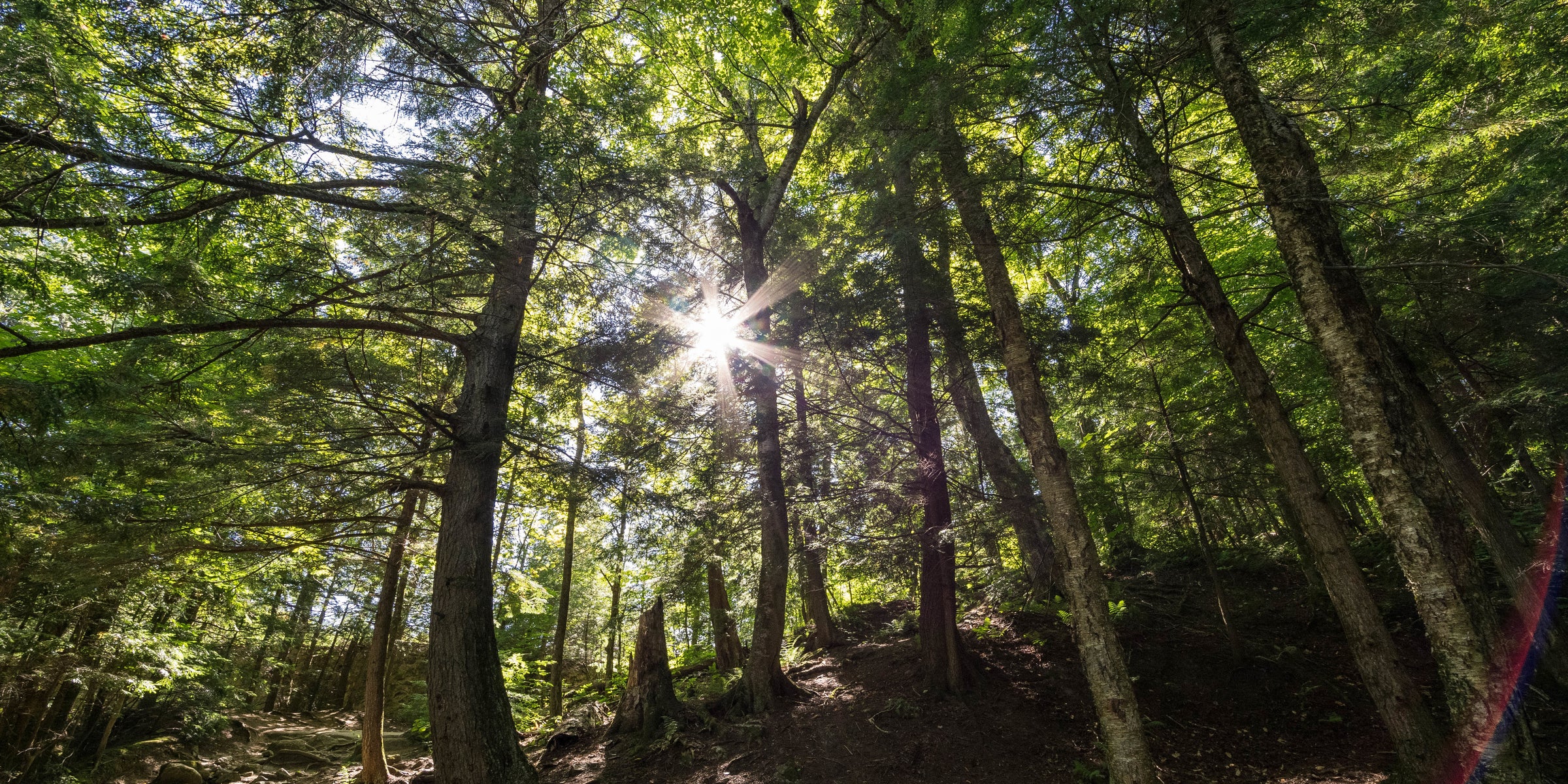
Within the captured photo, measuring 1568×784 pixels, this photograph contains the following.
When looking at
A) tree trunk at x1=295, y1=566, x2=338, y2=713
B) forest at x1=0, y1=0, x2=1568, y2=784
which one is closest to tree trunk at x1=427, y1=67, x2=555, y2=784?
forest at x1=0, y1=0, x2=1568, y2=784

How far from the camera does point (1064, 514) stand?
5.27 metres

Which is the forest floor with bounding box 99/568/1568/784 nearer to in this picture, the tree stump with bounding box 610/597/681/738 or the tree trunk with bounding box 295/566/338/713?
the tree stump with bounding box 610/597/681/738

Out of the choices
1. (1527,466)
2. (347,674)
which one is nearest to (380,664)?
(1527,466)

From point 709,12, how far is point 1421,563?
13.6 meters

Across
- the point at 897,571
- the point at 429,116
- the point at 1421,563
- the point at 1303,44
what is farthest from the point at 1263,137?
the point at 429,116

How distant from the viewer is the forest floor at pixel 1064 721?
20.2 ft

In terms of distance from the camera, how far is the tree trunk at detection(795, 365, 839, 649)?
29.5ft

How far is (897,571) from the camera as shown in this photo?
8.26m

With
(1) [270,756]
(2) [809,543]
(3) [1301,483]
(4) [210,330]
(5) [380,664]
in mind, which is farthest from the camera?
(1) [270,756]

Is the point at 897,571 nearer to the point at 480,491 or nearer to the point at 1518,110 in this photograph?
the point at 480,491

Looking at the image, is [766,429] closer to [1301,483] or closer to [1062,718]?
[1062,718]

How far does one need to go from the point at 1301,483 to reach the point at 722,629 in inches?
434

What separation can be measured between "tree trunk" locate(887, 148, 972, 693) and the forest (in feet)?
0.27

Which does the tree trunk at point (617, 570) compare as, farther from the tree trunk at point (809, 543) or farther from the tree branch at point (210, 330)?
the tree branch at point (210, 330)
